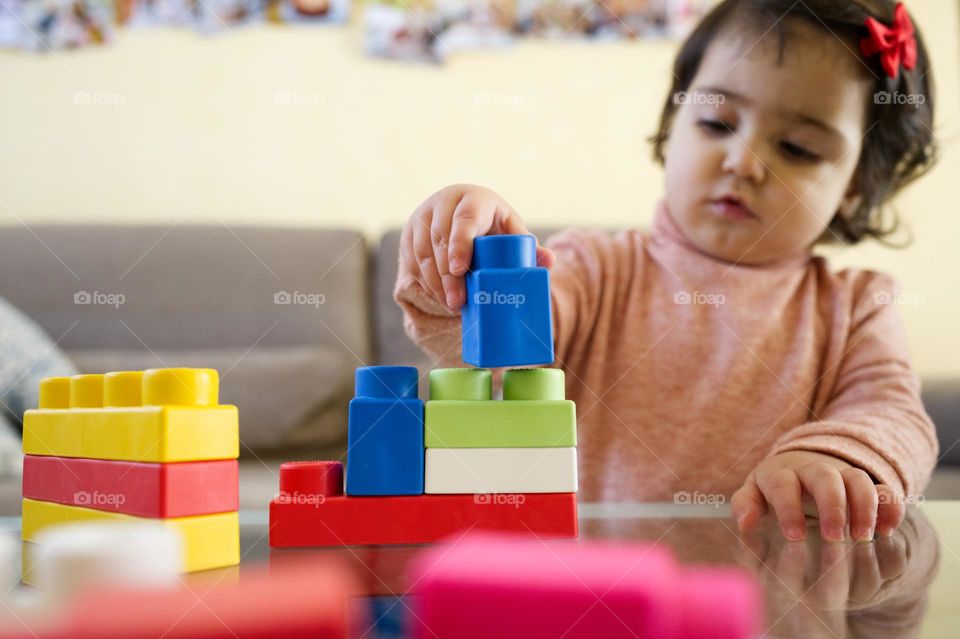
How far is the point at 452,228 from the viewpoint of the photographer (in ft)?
2.01

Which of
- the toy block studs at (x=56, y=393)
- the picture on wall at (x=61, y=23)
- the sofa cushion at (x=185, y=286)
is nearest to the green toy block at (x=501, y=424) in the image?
the toy block studs at (x=56, y=393)

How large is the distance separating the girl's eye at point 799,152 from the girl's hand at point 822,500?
1.95 ft

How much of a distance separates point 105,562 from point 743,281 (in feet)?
3.41

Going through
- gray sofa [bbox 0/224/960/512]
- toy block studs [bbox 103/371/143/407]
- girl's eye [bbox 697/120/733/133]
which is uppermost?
Answer: girl's eye [bbox 697/120/733/133]

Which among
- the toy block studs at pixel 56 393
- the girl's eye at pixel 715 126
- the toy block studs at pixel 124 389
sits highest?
the girl's eye at pixel 715 126

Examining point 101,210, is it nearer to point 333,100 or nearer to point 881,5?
point 333,100

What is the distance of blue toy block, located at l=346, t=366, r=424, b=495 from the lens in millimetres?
525

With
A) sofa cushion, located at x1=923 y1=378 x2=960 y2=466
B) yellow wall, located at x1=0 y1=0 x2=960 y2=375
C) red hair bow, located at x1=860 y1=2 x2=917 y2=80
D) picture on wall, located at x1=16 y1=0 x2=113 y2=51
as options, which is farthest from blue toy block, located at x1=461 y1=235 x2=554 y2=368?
picture on wall, located at x1=16 y1=0 x2=113 y2=51

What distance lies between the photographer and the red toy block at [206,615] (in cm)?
30

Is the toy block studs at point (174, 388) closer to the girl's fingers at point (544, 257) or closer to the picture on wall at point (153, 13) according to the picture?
the girl's fingers at point (544, 257)

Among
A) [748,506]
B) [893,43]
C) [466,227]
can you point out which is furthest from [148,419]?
[893,43]

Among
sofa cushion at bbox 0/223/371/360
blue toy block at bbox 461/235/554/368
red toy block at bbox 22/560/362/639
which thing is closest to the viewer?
red toy block at bbox 22/560/362/639

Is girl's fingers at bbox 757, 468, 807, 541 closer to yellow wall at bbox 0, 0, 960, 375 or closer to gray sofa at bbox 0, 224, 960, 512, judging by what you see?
gray sofa at bbox 0, 224, 960, 512

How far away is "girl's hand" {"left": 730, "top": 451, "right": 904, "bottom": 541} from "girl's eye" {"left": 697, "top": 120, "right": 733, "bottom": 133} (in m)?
0.61
